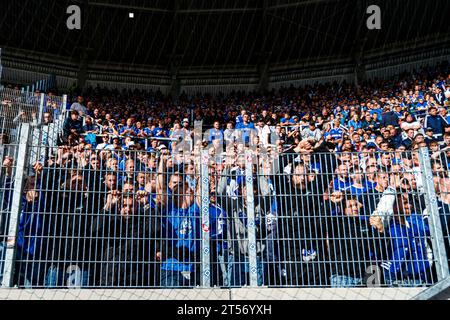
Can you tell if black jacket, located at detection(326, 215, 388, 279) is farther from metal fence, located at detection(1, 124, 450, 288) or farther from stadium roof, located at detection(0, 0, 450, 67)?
stadium roof, located at detection(0, 0, 450, 67)

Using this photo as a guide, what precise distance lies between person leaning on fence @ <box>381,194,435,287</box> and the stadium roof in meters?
19.5

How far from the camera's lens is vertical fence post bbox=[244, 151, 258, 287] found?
20.0ft

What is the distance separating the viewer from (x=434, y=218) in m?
6.20

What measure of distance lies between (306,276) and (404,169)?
6.28 ft

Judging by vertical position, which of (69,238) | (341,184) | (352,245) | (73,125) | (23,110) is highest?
(23,110)

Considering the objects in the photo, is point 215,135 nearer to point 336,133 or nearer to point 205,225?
point 336,133

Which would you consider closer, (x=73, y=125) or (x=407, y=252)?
(x=407, y=252)

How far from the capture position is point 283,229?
626 centimetres

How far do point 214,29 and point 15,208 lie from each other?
20.7 metres

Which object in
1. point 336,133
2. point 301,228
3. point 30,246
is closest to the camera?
point 30,246

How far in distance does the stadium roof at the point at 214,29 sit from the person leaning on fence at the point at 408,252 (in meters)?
19.5

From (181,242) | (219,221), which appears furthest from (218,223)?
(181,242)

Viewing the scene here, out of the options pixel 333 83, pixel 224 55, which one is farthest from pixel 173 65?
pixel 333 83

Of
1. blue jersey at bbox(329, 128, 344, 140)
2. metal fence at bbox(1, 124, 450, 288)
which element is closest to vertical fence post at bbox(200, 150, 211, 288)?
metal fence at bbox(1, 124, 450, 288)
